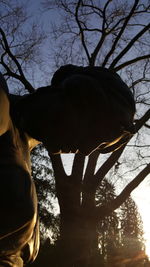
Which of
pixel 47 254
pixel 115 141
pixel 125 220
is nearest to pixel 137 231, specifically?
pixel 125 220

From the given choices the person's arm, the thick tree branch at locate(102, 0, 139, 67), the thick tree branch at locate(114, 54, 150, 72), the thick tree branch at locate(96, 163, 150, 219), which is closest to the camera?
the person's arm

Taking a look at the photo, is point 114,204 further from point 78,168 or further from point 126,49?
point 126,49

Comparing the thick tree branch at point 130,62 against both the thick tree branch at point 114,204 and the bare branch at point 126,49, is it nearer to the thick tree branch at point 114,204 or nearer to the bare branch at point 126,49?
the bare branch at point 126,49

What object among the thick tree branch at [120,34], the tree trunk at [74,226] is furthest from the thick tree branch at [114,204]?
the thick tree branch at [120,34]

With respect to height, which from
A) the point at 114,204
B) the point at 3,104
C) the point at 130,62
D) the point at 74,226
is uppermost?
the point at 130,62

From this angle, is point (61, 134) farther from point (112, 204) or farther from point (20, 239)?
point (112, 204)

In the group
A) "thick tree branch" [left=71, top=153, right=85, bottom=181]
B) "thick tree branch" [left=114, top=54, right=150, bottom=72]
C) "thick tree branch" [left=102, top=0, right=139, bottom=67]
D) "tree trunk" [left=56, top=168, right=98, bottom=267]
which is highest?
"thick tree branch" [left=102, top=0, right=139, bottom=67]

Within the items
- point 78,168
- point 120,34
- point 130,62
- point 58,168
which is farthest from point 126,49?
point 58,168

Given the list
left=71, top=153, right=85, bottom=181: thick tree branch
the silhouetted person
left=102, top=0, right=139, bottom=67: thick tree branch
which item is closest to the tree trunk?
left=71, top=153, right=85, bottom=181: thick tree branch

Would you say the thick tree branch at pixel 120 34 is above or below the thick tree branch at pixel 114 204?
above

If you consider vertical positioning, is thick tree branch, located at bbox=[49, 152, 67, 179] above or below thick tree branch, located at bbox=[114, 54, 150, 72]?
below

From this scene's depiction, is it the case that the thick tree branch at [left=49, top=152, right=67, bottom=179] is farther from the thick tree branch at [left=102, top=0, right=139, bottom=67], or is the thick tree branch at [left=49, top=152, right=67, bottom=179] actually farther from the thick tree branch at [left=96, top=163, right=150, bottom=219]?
the thick tree branch at [left=102, top=0, right=139, bottom=67]

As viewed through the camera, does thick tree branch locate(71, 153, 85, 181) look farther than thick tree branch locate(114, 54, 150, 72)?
No

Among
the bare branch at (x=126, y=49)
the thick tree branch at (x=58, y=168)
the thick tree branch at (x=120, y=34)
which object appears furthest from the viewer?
the thick tree branch at (x=120, y=34)
